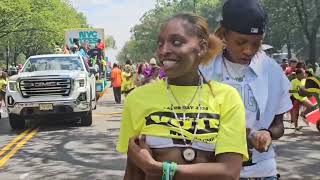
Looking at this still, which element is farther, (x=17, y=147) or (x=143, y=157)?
(x=17, y=147)

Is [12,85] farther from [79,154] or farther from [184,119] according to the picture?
[184,119]

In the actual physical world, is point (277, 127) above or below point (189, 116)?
below

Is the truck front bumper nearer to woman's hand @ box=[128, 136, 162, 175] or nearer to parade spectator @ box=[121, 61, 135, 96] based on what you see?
parade spectator @ box=[121, 61, 135, 96]

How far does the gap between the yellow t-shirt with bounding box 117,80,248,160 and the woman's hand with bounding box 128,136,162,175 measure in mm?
51

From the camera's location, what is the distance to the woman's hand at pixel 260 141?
2557 millimetres

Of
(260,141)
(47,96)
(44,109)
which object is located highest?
(260,141)

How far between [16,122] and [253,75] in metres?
12.0

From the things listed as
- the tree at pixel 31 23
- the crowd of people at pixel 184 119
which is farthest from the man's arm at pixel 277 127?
the tree at pixel 31 23

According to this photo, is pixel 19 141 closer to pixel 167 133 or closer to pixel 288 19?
pixel 167 133

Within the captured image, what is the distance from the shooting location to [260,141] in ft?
8.40

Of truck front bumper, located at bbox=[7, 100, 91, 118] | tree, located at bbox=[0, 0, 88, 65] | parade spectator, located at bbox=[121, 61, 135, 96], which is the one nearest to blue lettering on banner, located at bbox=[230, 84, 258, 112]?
truck front bumper, located at bbox=[7, 100, 91, 118]

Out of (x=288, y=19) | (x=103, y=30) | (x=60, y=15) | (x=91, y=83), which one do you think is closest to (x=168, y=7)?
(x=60, y=15)

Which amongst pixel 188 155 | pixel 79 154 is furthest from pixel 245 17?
pixel 79 154

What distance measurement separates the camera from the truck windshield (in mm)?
14758
